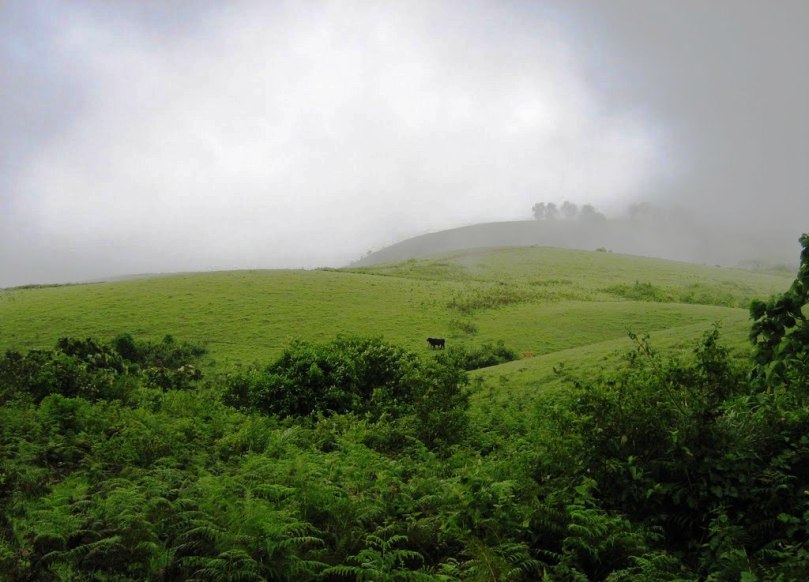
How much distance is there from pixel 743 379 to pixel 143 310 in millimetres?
47961

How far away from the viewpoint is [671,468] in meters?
8.55

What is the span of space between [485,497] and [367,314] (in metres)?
42.3

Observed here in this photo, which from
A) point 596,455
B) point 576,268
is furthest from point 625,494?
point 576,268

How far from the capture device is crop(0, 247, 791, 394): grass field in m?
38.4

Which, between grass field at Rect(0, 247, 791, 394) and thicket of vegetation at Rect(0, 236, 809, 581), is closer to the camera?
thicket of vegetation at Rect(0, 236, 809, 581)

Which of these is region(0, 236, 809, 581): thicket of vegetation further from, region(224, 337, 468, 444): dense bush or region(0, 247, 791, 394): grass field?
region(0, 247, 791, 394): grass field

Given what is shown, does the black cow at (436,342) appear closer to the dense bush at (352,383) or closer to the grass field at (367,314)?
the grass field at (367,314)

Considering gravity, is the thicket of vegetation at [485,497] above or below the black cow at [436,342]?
above

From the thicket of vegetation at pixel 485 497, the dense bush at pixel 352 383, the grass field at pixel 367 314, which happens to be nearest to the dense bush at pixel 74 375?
the dense bush at pixel 352 383

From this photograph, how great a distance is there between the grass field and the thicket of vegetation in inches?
569

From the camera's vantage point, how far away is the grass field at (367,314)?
38438mm

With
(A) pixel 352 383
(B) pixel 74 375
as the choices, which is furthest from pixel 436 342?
(B) pixel 74 375

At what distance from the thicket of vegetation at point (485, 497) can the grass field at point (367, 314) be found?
47.4ft

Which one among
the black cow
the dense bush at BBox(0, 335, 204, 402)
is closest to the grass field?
the black cow
